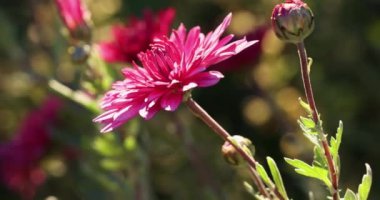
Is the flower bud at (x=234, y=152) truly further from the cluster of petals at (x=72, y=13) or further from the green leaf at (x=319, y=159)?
the cluster of petals at (x=72, y=13)

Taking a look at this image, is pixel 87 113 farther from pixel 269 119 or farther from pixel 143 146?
pixel 269 119

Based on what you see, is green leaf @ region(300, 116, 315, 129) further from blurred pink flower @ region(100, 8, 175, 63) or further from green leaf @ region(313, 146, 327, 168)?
blurred pink flower @ region(100, 8, 175, 63)

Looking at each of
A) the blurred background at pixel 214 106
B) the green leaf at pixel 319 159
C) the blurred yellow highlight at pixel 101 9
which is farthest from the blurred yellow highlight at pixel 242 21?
the green leaf at pixel 319 159

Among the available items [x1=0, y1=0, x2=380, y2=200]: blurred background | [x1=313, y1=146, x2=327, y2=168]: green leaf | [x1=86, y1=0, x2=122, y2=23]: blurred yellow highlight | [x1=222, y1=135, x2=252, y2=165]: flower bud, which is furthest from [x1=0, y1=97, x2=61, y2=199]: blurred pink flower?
[x1=313, y1=146, x2=327, y2=168]: green leaf

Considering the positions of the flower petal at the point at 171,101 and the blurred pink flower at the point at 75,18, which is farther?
the blurred pink flower at the point at 75,18

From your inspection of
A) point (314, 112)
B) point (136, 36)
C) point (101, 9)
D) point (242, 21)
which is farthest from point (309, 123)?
point (101, 9)

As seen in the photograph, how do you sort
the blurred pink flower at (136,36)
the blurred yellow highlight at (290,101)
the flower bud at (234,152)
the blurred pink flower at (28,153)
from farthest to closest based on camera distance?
the blurred yellow highlight at (290,101), the blurred pink flower at (28,153), the blurred pink flower at (136,36), the flower bud at (234,152)
